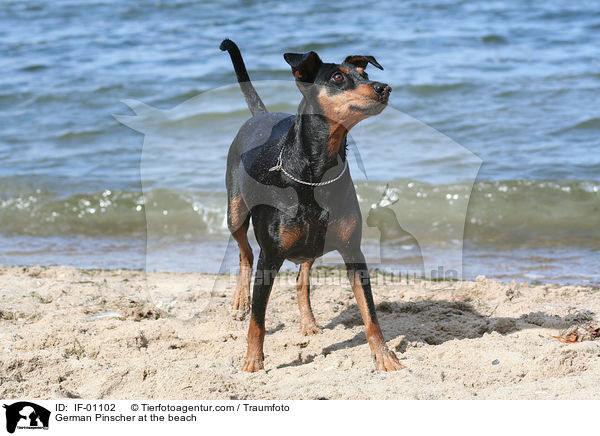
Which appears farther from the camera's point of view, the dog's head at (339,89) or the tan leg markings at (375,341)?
the tan leg markings at (375,341)

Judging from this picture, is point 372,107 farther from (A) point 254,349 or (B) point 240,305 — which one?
(B) point 240,305

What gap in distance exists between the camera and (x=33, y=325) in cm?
469

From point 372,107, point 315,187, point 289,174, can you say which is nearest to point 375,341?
point 315,187

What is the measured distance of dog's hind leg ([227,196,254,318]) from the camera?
4969mm

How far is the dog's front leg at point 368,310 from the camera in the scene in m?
3.95

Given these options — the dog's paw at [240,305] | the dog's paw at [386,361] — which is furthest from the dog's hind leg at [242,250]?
the dog's paw at [386,361]

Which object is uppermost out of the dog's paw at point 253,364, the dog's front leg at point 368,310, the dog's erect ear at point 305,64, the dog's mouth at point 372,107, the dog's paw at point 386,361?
the dog's erect ear at point 305,64

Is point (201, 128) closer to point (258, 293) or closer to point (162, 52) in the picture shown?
point (162, 52)

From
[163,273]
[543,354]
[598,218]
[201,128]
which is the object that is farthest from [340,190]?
[201,128]

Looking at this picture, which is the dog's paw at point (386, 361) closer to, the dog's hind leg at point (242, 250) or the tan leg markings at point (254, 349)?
the tan leg markings at point (254, 349)

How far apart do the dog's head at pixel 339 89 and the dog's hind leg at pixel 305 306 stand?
1.37 m

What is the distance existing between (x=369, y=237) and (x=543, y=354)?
388cm
